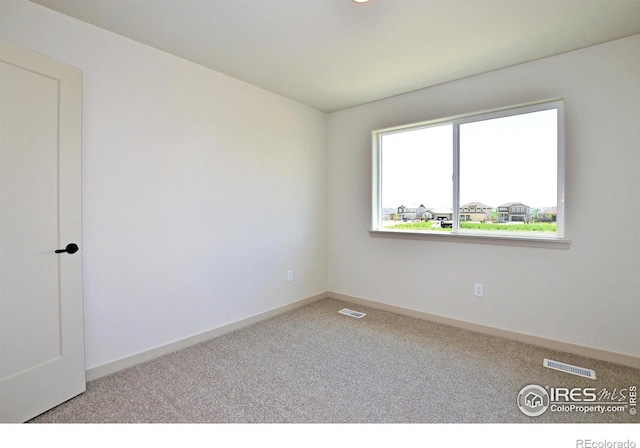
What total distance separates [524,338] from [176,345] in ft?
10.1

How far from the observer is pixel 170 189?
261 centimetres

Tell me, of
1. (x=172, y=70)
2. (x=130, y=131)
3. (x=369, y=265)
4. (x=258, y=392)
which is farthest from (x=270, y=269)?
(x=172, y=70)

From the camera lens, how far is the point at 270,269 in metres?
3.50

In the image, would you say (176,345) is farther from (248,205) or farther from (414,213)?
(414,213)

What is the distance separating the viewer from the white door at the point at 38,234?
5.46ft

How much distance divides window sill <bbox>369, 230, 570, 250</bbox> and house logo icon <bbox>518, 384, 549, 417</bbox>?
3.95ft

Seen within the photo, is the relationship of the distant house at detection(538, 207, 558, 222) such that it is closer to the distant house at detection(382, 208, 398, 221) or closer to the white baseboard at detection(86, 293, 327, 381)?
the distant house at detection(382, 208, 398, 221)

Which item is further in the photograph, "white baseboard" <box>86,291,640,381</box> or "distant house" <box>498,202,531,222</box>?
"distant house" <box>498,202,531,222</box>

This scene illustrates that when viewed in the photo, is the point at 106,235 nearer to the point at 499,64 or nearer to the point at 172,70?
the point at 172,70

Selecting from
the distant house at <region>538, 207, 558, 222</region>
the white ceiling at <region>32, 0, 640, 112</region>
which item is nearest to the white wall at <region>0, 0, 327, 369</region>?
the white ceiling at <region>32, 0, 640, 112</region>

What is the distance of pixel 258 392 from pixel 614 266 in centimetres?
284

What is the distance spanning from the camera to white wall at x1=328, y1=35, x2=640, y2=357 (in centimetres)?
235

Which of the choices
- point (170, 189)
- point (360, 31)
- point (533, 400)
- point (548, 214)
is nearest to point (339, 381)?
point (533, 400)
